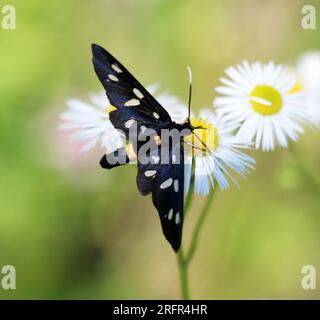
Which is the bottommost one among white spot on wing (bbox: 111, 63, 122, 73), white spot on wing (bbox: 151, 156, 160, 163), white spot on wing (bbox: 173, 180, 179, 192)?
white spot on wing (bbox: 173, 180, 179, 192)

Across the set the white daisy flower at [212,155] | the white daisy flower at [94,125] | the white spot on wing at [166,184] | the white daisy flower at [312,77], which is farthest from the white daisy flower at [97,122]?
the white daisy flower at [312,77]

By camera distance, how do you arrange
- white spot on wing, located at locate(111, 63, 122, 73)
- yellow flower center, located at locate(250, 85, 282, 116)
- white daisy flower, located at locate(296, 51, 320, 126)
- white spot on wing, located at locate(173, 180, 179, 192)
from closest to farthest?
white spot on wing, located at locate(173, 180, 179, 192) → white spot on wing, located at locate(111, 63, 122, 73) → yellow flower center, located at locate(250, 85, 282, 116) → white daisy flower, located at locate(296, 51, 320, 126)

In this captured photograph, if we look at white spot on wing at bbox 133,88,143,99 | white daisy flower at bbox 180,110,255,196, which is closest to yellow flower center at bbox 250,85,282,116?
white daisy flower at bbox 180,110,255,196

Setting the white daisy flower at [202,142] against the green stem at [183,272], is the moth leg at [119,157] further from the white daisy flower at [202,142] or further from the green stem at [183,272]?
the green stem at [183,272]

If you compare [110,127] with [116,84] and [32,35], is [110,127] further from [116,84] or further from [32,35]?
[32,35]

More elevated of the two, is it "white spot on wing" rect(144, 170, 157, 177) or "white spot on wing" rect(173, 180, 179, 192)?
"white spot on wing" rect(144, 170, 157, 177)

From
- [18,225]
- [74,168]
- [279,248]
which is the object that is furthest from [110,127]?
[279,248]

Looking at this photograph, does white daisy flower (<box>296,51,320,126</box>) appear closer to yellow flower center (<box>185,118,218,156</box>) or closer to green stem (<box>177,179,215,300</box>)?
yellow flower center (<box>185,118,218,156</box>)

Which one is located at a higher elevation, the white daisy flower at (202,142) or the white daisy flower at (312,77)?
the white daisy flower at (312,77)
